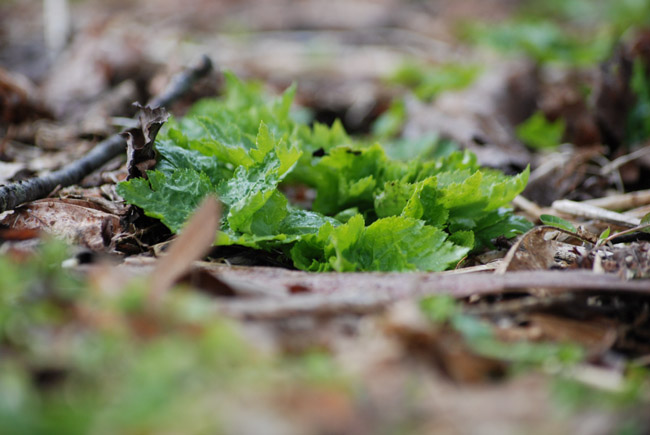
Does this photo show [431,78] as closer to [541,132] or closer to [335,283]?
[541,132]

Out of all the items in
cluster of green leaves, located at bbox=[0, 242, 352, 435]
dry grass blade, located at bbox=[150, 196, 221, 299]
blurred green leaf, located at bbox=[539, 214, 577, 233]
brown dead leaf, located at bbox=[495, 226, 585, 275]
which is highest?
dry grass blade, located at bbox=[150, 196, 221, 299]

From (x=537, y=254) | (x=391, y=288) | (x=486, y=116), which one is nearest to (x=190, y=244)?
(x=391, y=288)

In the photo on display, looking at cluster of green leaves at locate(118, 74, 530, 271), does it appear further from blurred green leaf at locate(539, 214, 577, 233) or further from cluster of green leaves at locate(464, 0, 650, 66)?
cluster of green leaves at locate(464, 0, 650, 66)

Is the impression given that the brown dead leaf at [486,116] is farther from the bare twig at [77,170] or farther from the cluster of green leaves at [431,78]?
the bare twig at [77,170]

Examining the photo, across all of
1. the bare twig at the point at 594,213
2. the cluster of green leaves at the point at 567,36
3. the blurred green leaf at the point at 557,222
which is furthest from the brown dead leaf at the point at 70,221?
the cluster of green leaves at the point at 567,36

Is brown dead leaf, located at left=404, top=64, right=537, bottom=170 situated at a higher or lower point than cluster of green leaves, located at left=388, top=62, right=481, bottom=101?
lower

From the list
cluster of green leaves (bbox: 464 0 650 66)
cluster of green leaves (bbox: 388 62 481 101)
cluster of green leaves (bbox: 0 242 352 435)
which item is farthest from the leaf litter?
cluster of green leaves (bbox: 464 0 650 66)
